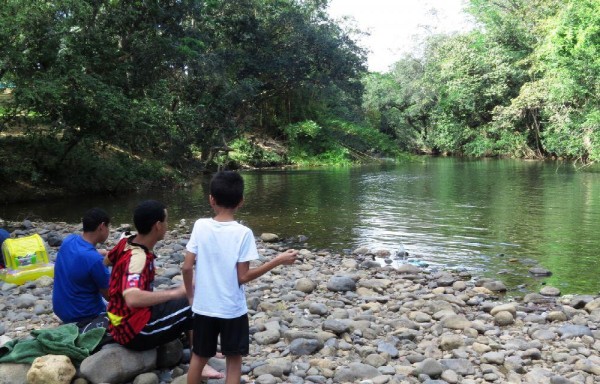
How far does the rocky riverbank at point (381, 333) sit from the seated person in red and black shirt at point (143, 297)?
7.5 inches

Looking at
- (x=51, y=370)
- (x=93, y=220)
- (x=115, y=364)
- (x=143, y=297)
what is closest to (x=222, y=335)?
(x=143, y=297)

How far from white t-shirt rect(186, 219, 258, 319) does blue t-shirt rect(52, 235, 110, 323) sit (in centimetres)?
123

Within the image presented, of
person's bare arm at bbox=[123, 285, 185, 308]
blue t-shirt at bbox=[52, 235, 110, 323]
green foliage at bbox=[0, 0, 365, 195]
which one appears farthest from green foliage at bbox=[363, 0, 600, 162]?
person's bare arm at bbox=[123, 285, 185, 308]

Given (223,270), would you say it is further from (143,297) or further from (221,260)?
(143,297)

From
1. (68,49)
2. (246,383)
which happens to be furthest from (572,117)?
(246,383)

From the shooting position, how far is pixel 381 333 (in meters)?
5.61

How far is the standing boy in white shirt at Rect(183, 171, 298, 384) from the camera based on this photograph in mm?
3412

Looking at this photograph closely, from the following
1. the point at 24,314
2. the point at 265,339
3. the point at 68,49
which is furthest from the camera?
the point at 68,49

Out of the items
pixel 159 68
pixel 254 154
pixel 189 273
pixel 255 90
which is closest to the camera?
pixel 189 273

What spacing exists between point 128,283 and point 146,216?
47 cm

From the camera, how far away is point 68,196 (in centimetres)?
1852

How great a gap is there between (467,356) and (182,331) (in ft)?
8.69

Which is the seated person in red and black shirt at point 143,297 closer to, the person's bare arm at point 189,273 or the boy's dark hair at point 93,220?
the person's bare arm at point 189,273

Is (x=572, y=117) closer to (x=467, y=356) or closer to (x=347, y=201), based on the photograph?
(x=347, y=201)
